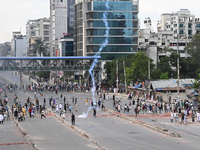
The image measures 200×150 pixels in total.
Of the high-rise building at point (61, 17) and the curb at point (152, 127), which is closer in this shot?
the curb at point (152, 127)

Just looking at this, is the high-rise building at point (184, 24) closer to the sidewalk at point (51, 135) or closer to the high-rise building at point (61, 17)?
the high-rise building at point (61, 17)

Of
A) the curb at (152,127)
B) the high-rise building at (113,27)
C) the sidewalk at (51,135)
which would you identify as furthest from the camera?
the high-rise building at (113,27)

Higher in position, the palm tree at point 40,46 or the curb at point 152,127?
the palm tree at point 40,46

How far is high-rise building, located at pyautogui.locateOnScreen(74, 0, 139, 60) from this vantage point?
A: 108938 mm

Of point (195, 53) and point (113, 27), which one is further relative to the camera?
point (113, 27)

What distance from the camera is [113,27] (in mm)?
109812

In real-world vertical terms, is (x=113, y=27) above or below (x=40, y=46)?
above

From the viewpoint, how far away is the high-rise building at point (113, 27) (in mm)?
108938

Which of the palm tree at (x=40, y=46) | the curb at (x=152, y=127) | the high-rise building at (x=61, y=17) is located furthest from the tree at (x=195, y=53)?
the palm tree at (x=40, y=46)

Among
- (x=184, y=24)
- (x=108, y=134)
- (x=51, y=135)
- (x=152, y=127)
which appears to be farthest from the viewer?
(x=184, y=24)

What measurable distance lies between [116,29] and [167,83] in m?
41.6

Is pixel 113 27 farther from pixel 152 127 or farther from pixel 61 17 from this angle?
pixel 152 127

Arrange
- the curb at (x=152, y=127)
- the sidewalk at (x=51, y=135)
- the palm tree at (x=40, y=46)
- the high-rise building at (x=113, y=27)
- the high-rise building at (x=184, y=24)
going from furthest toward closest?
the palm tree at (x=40, y=46)
the high-rise building at (x=184, y=24)
the high-rise building at (x=113, y=27)
the curb at (x=152, y=127)
the sidewalk at (x=51, y=135)

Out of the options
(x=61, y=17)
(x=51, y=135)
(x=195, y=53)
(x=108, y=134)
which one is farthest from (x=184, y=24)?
(x=51, y=135)
